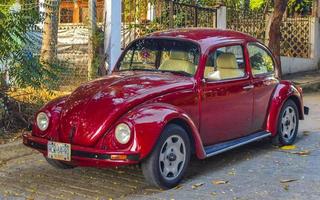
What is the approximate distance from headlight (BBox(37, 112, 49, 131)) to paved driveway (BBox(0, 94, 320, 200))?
0.61 m

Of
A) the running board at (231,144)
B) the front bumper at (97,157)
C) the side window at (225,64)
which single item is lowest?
the running board at (231,144)

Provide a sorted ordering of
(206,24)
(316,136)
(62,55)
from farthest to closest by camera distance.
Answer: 1. (206,24)
2. (62,55)
3. (316,136)

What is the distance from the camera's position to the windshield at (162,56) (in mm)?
6797

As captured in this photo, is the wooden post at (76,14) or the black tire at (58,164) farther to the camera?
the wooden post at (76,14)

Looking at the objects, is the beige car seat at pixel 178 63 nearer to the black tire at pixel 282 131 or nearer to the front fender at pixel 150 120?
the front fender at pixel 150 120

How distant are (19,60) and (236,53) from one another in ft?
9.78

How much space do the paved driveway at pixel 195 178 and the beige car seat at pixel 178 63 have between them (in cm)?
119

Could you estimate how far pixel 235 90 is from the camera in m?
7.00

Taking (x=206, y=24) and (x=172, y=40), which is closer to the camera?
(x=172, y=40)

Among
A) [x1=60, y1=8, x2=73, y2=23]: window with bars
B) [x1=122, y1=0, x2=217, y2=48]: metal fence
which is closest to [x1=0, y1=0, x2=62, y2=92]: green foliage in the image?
[x1=122, y1=0, x2=217, y2=48]: metal fence

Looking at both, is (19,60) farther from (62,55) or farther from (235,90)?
(62,55)

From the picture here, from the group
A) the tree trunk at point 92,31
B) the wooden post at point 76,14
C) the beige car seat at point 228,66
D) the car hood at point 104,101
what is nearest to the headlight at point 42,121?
the car hood at point 104,101

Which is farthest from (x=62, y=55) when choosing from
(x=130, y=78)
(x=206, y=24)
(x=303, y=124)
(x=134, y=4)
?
(x=130, y=78)

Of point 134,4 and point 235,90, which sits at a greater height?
point 134,4
